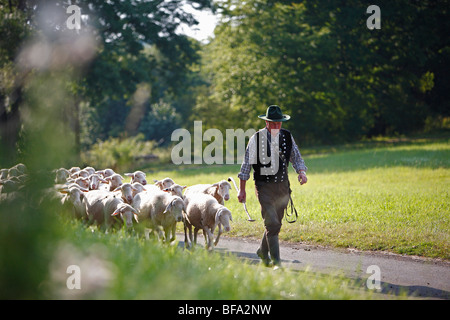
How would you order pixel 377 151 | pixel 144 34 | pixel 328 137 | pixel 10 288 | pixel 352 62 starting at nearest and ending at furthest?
pixel 10 288, pixel 377 151, pixel 144 34, pixel 352 62, pixel 328 137

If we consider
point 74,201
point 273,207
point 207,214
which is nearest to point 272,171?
point 273,207

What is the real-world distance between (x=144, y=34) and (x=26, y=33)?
11.3 meters

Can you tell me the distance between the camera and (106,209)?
9.34m

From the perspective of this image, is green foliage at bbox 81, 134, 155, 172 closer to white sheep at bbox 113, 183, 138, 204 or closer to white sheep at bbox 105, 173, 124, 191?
white sheep at bbox 105, 173, 124, 191

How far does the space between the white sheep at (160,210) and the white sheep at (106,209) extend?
0.83 feet

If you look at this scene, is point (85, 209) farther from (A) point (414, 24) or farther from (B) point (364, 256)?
(A) point (414, 24)

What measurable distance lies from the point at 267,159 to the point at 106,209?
3512 millimetres

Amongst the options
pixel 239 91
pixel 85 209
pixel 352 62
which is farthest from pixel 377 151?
pixel 85 209

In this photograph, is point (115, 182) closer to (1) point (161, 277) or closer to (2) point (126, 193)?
(2) point (126, 193)

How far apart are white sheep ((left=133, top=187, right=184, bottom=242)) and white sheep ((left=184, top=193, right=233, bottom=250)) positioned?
1.36 ft

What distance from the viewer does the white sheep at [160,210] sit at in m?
8.70

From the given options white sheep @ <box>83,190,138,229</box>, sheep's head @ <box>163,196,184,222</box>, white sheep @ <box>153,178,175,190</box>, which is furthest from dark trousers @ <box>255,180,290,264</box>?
white sheep @ <box>153,178,175,190</box>

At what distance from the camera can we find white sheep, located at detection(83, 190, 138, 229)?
8.60 meters

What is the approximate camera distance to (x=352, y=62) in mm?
36781
